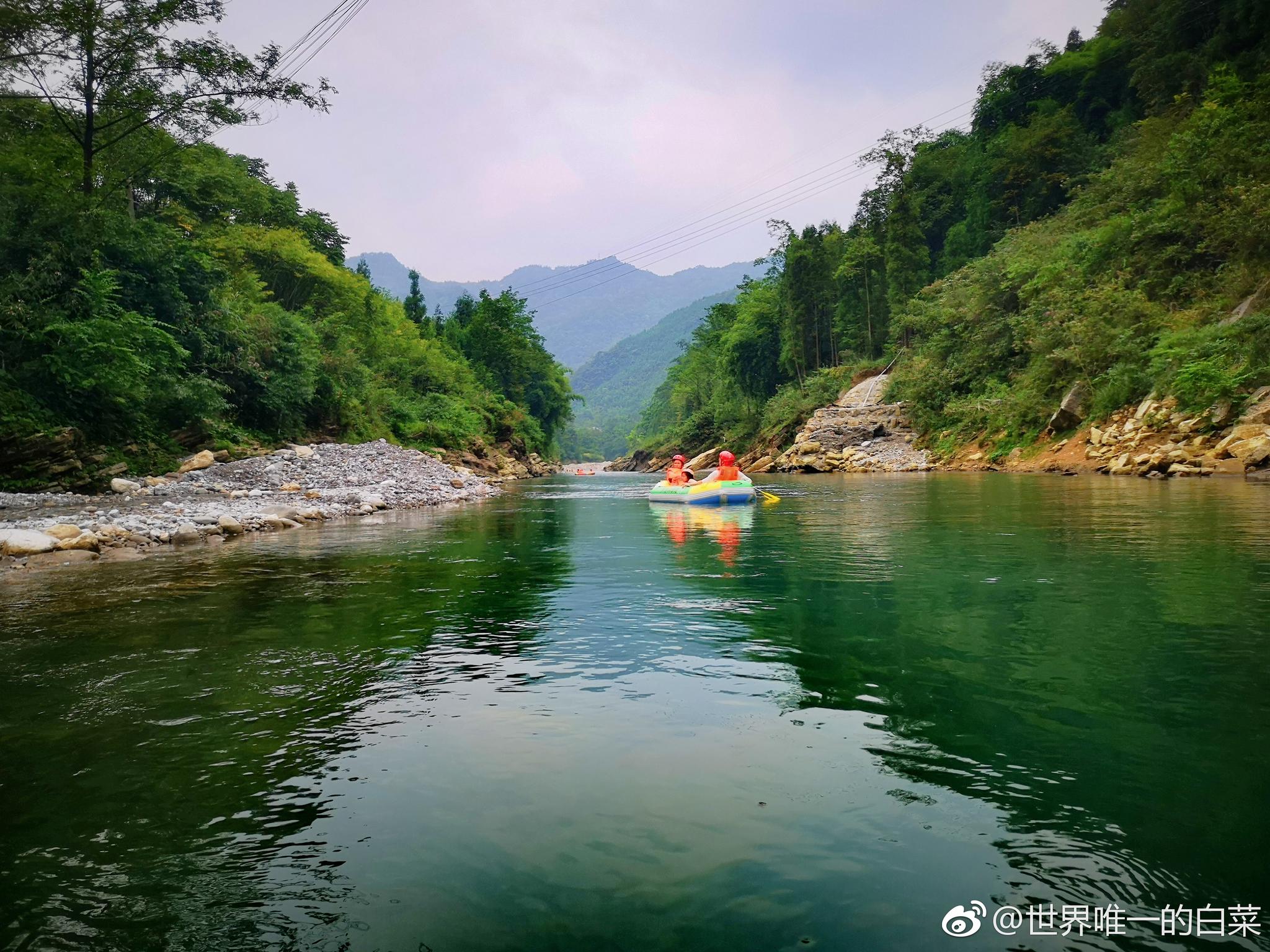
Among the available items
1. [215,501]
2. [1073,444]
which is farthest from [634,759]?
[1073,444]

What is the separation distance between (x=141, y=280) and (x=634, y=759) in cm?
2466

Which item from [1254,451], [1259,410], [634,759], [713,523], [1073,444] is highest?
[1259,410]

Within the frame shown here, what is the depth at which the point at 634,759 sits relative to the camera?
160 inches

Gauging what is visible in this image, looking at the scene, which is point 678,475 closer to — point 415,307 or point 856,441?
point 856,441

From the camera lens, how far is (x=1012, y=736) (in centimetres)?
419

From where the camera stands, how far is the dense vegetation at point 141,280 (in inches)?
737

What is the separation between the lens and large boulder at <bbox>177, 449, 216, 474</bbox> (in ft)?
→ 72.9

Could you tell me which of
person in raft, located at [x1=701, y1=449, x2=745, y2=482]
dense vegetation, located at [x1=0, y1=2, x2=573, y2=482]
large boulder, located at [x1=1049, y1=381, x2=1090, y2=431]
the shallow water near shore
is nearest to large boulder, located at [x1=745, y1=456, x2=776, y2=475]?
large boulder, located at [x1=1049, y1=381, x2=1090, y2=431]

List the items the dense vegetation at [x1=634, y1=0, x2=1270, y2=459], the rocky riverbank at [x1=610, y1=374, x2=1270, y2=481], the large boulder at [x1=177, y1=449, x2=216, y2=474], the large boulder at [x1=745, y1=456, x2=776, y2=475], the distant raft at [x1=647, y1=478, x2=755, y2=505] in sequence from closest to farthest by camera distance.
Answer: the rocky riverbank at [x1=610, y1=374, x2=1270, y2=481]
the distant raft at [x1=647, y1=478, x2=755, y2=505]
the large boulder at [x1=177, y1=449, x2=216, y2=474]
the dense vegetation at [x1=634, y1=0, x2=1270, y2=459]
the large boulder at [x1=745, y1=456, x2=776, y2=475]

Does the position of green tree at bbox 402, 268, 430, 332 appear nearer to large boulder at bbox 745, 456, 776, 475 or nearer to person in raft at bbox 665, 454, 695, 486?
large boulder at bbox 745, 456, 776, 475

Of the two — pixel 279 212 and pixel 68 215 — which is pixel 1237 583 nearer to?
pixel 68 215

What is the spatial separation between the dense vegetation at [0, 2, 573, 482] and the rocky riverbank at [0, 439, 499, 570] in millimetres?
2137

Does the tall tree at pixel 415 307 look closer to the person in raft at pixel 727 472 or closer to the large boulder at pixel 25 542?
the person in raft at pixel 727 472

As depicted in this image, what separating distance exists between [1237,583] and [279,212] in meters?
56.2
